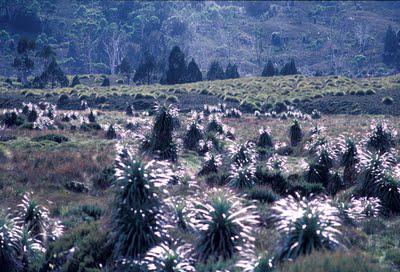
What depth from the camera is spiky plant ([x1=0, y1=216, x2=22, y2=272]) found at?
10.9 meters

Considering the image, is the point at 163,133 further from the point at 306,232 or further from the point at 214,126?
the point at 306,232

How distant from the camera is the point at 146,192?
1091cm

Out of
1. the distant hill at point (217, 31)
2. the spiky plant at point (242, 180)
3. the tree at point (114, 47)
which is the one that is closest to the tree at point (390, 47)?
the distant hill at point (217, 31)

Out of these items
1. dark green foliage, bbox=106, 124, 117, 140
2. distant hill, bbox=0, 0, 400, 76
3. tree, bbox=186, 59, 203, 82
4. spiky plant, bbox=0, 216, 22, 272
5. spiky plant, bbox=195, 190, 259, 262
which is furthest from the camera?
distant hill, bbox=0, 0, 400, 76

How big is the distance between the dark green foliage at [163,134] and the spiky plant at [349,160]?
8193 mm

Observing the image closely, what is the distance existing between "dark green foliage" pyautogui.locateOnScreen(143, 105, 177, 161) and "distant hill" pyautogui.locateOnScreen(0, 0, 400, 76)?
88.2m

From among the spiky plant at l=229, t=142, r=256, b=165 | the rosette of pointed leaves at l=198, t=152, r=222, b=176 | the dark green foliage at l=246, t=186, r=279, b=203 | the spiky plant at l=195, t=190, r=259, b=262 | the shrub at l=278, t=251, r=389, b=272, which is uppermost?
the shrub at l=278, t=251, r=389, b=272

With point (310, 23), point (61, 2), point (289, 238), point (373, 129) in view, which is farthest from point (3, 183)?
point (61, 2)

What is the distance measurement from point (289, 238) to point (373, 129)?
47.9 feet

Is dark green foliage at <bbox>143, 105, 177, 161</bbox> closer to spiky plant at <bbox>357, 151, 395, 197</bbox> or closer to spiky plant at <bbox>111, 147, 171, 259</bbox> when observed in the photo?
spiky plant at <bbox>357, 151, 395, 197</bbox>

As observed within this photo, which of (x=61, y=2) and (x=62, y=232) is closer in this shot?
(x=62, y=232)

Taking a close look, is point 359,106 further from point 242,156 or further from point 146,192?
point 146,192

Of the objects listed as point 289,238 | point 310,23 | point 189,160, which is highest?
point 310,23

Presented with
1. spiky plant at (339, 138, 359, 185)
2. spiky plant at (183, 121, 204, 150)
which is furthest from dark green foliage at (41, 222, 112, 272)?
spiky plant at (183, 121, 204, 150)
